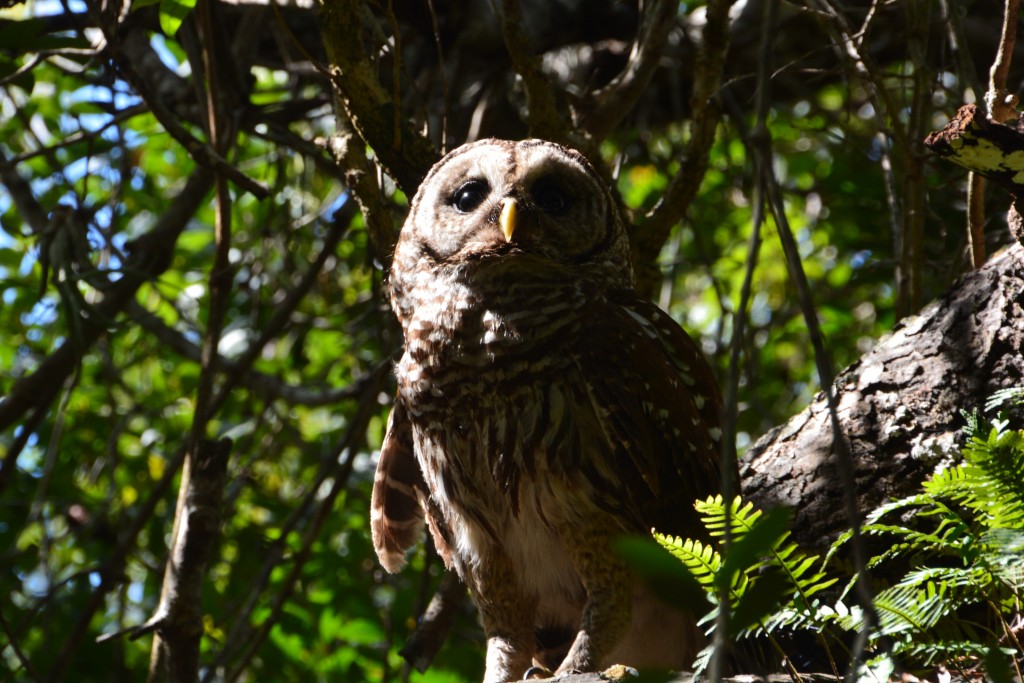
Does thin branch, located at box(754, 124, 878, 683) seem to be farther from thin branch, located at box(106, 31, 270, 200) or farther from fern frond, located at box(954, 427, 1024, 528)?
thin branch, located at box(106, 31, 270, 200)

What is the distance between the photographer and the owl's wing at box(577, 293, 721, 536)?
246 cm

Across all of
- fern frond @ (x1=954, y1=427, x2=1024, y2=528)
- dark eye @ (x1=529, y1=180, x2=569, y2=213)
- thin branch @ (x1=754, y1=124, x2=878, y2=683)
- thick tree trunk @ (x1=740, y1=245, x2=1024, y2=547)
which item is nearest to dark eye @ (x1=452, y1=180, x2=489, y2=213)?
dark eye @ (x1=529, y1=180, x2=569, y2=213)

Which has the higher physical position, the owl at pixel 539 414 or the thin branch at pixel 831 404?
the owl at pixel 539 414

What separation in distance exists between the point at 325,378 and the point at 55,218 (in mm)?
1353

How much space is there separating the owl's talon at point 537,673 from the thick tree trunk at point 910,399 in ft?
2.10

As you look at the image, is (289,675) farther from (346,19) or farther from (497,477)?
(346,19)

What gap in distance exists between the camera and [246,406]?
14.6ft

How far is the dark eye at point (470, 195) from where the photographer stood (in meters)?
2.78

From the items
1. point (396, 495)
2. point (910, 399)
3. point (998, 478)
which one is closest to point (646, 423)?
point (910, 399)

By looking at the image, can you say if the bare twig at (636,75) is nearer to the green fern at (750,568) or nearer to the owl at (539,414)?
the owl at (539,414)

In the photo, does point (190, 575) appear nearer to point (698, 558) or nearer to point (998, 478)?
point (698, 558)

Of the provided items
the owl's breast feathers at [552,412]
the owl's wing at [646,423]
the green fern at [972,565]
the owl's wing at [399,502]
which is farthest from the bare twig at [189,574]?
the green fern at [972,565]

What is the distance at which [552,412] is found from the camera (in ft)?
8.07

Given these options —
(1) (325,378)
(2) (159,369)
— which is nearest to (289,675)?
(1) (325,378)
